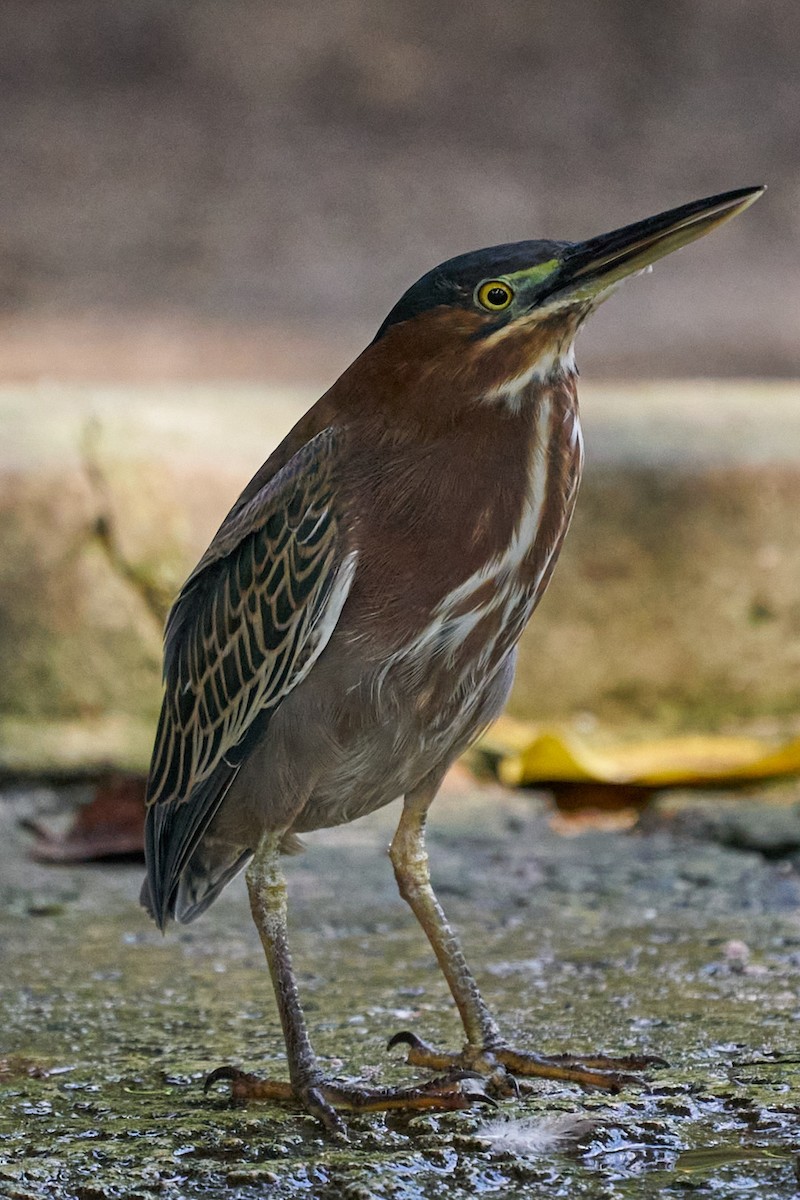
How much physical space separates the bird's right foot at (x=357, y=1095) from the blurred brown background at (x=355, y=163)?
18.8ft

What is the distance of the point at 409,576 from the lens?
2.81 meters

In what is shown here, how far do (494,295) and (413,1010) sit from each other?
53.7 inches

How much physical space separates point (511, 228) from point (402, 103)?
9.05 ft

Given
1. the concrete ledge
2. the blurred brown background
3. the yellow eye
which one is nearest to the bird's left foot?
the yellow eye

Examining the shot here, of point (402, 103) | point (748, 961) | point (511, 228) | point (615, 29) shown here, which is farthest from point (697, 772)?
point (615, 29)

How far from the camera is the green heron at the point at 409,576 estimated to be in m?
2.79

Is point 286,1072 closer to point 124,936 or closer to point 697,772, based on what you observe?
point 124,936

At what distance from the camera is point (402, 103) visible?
45.3ft

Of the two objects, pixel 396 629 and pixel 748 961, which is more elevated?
pixel 396 629

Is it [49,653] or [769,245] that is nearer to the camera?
[49,653]

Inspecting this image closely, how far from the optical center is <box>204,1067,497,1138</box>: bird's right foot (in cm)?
277

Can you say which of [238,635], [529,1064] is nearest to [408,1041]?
[529,1064]

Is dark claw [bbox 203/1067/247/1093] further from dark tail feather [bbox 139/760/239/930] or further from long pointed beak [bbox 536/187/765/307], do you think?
long pointed beak [bbox 536/187/765/307]

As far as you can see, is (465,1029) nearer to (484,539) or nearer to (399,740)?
(399,740)
